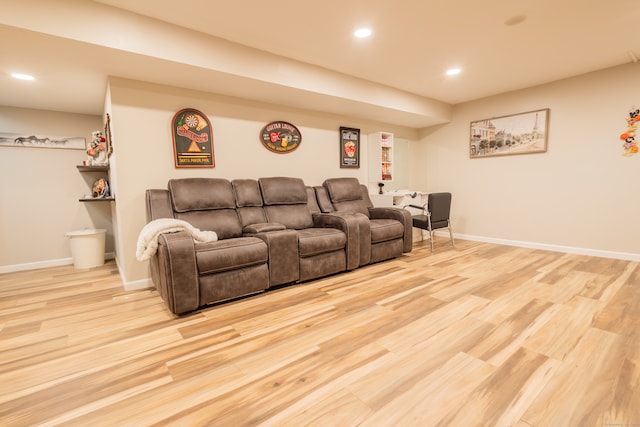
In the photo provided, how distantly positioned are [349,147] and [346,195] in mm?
870

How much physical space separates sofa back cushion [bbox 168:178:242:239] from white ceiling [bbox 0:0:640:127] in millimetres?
1014

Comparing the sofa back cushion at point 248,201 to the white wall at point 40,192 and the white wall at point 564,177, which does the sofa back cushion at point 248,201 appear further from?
the white wall at point 564,177

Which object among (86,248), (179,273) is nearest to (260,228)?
(179,273)

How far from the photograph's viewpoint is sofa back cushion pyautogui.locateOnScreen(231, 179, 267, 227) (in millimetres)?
3100

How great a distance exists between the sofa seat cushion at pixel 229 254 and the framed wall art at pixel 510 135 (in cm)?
387

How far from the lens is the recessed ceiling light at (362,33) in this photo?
2475 mm

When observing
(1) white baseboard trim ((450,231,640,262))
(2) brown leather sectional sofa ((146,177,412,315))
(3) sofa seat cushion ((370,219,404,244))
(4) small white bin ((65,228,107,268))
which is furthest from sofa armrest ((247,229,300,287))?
(1) white baseboard trim ((450,231,640,262))

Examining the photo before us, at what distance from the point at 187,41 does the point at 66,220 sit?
3170 millimetres

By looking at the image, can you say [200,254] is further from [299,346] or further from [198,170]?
[198,170]

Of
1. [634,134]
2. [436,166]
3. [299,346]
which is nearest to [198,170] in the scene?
[299,346]

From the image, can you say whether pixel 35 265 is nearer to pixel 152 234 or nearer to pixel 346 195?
pixel 152 234

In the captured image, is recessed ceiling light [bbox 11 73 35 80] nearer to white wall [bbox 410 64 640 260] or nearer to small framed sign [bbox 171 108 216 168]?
small framed sign [bbox 171 108 216 168]

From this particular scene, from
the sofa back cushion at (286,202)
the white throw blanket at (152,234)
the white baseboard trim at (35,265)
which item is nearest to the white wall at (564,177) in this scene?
the sofa back cushion at (286,202)

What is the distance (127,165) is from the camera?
2.76m
